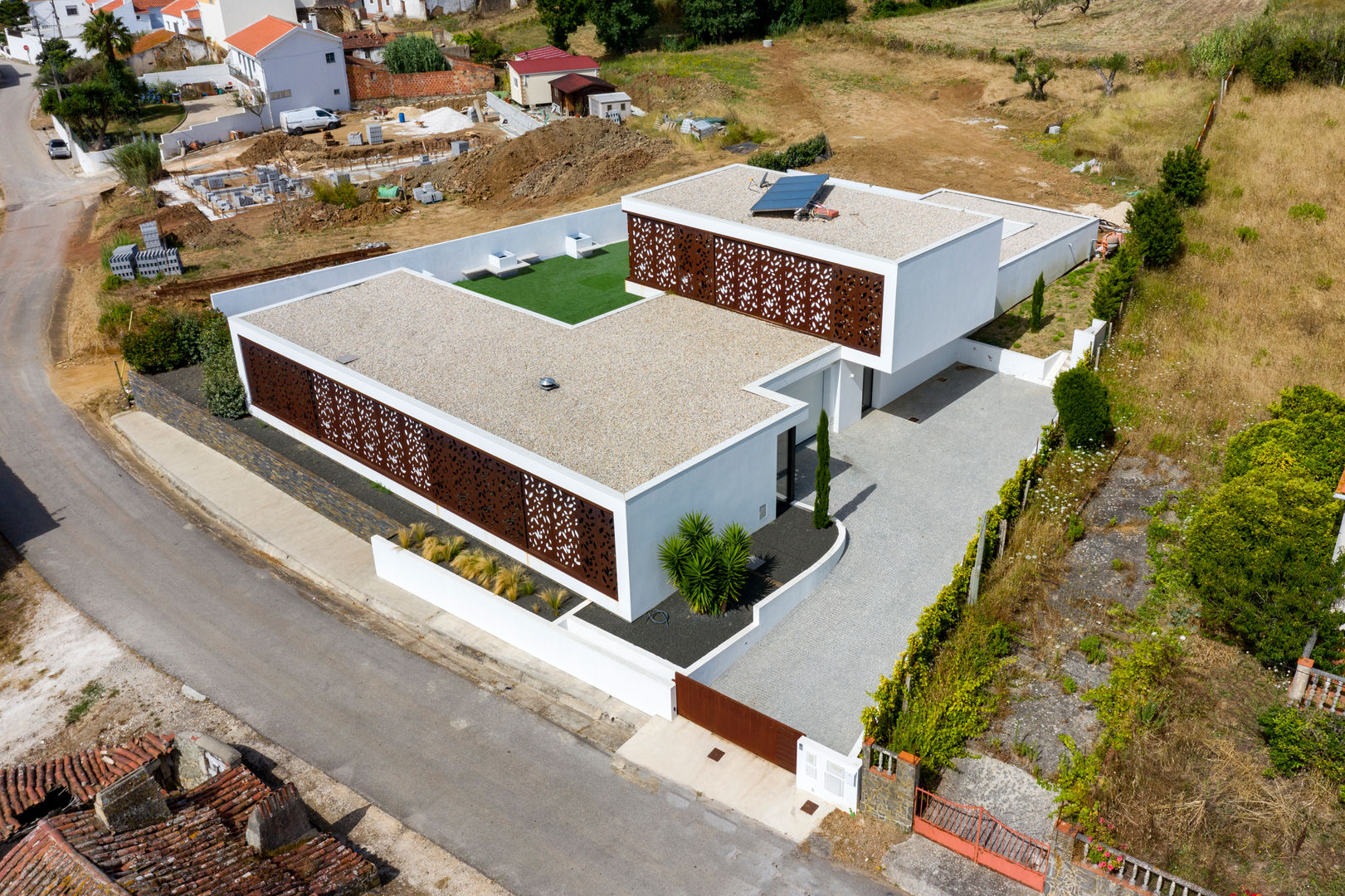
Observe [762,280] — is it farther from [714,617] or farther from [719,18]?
[719,18]

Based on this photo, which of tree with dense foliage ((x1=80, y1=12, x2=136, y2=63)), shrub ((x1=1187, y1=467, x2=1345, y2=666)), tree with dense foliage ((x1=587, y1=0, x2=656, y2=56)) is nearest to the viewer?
shrub ((x1=1187, y1=467, x2=1345, y2=666))

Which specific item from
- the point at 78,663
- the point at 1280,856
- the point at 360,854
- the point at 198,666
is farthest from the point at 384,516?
the point at 1280,856

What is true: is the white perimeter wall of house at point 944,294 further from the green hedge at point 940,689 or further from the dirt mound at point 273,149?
the dirt mound at point 273,149

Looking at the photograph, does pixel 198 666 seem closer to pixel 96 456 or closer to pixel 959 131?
pixel 96 456

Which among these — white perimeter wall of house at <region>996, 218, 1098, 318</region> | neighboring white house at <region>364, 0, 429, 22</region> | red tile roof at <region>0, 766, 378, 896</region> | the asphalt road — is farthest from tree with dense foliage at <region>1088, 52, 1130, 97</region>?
neighboring white house at <region>364, 0, 429, 22</region>

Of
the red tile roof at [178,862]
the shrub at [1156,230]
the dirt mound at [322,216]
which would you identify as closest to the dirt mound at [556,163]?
the dirt mound at [322,216]

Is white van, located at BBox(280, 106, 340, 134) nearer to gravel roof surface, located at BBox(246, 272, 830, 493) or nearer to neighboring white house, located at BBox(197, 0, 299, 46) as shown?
neighboring white house, located at BBox(197, 0, 299, 46)
